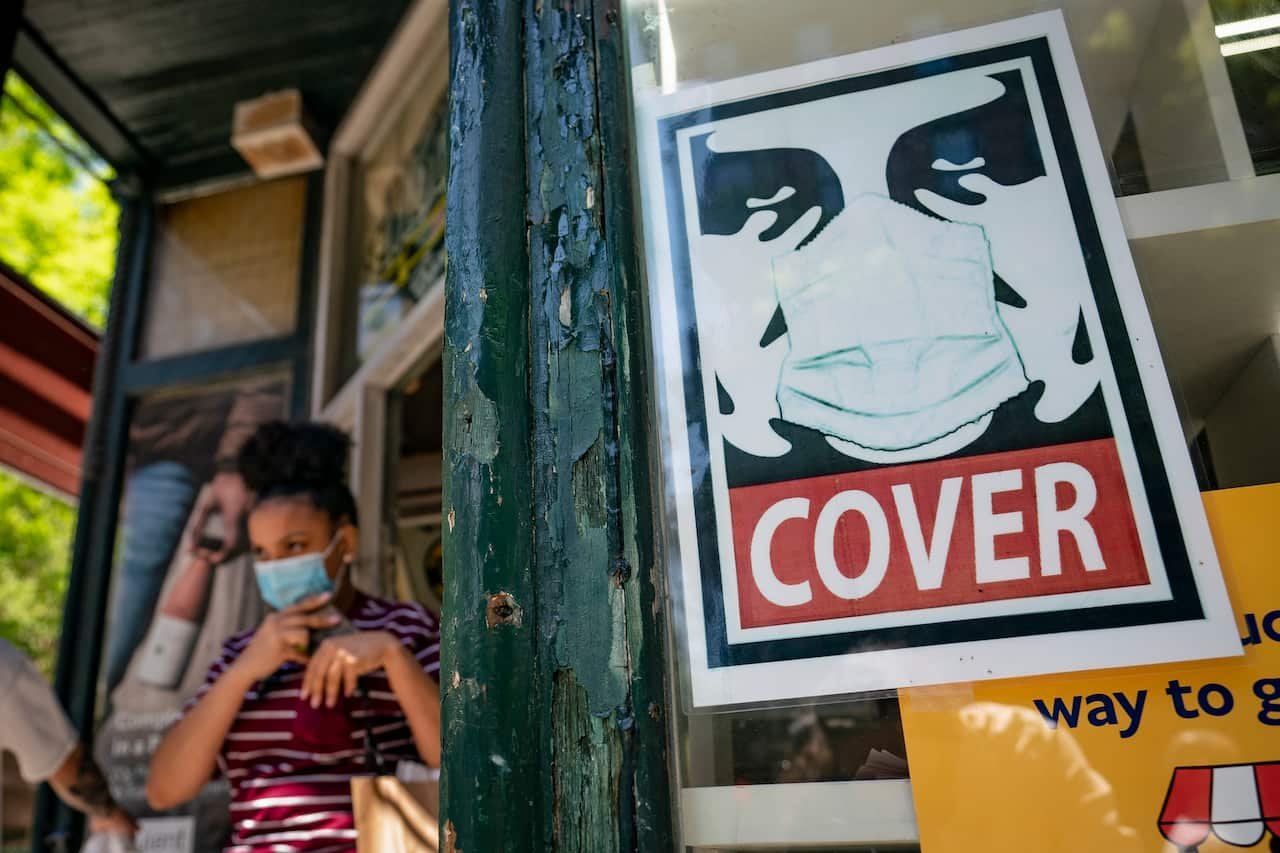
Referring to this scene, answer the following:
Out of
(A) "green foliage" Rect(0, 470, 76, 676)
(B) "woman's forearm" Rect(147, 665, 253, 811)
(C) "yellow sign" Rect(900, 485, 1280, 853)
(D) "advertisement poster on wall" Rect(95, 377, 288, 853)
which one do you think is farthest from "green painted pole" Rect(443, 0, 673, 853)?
(A) "green foliage" Rect(0, 470, 76, 676)

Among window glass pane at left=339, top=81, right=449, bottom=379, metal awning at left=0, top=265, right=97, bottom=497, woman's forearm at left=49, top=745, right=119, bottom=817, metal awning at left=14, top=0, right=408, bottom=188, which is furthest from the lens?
metal awning at left=0, top=265, right=97, bottom=497

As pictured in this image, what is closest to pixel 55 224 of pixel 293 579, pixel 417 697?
pixel 293 579

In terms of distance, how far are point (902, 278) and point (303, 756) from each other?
4.17ft

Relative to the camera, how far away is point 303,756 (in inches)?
61.1

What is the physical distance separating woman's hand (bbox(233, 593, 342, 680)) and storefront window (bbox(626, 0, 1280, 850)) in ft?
3.00

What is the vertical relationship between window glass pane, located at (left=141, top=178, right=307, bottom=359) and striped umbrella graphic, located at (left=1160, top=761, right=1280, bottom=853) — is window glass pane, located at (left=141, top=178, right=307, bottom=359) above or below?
above

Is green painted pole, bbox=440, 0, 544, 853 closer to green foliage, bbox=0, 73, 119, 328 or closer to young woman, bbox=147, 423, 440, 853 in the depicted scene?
young woman, bbox=147, 423, 440, 853

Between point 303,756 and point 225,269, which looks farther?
point 225,269

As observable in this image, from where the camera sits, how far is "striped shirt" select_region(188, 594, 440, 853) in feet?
4.90

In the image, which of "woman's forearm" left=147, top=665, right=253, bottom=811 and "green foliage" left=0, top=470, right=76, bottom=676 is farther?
"green foliage" left=0, top=470, right=76, bottom=676

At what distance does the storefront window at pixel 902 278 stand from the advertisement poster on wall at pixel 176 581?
7.65ft

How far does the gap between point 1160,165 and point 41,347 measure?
13.5 ft

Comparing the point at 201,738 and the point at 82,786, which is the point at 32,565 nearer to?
the point at 82,786

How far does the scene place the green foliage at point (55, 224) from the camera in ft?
26.2
